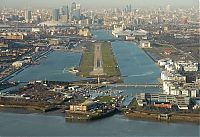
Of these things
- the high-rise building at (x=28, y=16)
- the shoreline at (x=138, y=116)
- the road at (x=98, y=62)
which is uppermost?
the high-rise building at (x=28, y=16)

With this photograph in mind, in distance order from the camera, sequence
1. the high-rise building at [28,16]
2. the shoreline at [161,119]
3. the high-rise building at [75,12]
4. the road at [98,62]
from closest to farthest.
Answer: the shoreline at [161,119]
the road at [98,62]
the high-rise building at [28,16]
the high-rise building at [75,12]

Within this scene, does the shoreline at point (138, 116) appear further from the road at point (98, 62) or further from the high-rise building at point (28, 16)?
the high-rise building at point (28, 16)

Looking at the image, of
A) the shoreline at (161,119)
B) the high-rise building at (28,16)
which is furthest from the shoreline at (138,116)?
the high-rise building at (28,16)

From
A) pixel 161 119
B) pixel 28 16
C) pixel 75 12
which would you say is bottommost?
pixel 161 119

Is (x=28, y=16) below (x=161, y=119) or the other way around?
the other way around

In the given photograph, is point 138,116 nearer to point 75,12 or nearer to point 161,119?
point 161,119

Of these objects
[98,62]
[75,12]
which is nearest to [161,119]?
[98,62]

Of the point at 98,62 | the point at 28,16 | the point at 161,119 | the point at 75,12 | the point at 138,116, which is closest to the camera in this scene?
the point at 161,119

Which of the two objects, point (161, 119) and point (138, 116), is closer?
point (161, 119)

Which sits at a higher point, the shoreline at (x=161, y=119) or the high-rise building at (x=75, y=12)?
the high-rise building at (x=75, y=12)

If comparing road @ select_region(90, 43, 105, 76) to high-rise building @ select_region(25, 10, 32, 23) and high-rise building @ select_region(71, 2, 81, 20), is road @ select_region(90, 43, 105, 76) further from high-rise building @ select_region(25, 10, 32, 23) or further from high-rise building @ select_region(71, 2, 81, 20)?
high-rise building @ select_region(71, 2, 81, 20)

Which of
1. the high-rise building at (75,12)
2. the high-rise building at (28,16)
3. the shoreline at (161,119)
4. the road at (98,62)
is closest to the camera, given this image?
the shoreline at (161,119)

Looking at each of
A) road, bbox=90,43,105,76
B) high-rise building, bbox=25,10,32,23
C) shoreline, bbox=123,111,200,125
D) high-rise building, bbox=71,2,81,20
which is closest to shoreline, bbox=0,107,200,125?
shoreline, bbox=123,111,200,125
